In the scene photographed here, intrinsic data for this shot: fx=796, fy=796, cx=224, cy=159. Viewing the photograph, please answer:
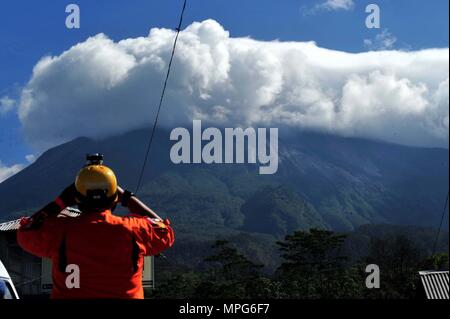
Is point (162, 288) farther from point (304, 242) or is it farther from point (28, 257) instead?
point (28, 257)

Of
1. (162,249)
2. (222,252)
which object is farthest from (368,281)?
(222,252)

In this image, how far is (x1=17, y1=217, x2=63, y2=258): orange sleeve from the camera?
3656 mm

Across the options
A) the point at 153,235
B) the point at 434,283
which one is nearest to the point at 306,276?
the point at 434,283

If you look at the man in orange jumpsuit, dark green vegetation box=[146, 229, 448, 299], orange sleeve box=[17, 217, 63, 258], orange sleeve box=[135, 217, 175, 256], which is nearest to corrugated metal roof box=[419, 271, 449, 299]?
orange sleeve box=[135, 217, 175, 256]

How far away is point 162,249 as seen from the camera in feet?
13.1

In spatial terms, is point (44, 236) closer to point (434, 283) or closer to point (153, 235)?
point (153, 235)

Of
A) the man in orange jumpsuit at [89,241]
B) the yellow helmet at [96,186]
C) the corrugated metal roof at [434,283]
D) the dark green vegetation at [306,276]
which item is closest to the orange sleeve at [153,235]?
the man in orange jumpsuit at [89,241]

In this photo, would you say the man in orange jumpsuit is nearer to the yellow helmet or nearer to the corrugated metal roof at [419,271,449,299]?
the yellow helmet

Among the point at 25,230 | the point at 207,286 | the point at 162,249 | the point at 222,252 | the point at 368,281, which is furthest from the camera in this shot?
the point at 222,252

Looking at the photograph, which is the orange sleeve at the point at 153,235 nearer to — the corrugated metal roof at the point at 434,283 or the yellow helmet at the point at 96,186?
the yellow helmet at the point at 96,186

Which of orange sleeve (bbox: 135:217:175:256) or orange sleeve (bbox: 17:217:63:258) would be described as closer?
orange sleeve (bbox: 17:217:63:258)

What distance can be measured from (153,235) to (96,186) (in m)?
0.40
